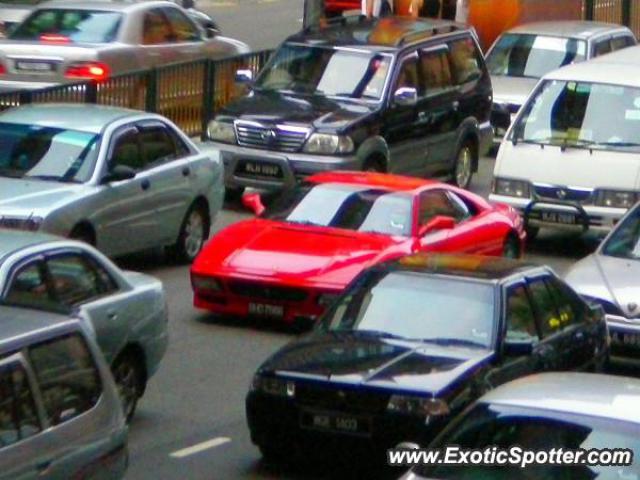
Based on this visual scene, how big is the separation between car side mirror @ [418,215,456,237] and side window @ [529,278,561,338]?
153 inches

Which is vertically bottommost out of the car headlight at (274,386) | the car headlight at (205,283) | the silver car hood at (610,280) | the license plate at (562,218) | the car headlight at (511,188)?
the license plate at (562,218)

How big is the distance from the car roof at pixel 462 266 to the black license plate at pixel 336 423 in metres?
1.82

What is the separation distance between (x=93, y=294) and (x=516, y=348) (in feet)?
9.67

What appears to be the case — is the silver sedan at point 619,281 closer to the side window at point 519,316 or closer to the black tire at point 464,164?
the side window at point 519,316

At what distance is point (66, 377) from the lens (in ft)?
30.7

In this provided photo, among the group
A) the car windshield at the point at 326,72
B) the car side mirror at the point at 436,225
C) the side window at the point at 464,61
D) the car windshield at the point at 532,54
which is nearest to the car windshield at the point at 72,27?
the car windshield at the point at 326,72

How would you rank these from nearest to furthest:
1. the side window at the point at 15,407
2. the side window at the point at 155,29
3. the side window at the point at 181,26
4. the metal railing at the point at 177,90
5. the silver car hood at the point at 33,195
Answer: the side window at the point at 15,407, the silver car hood at the point at 33,195, the metal railing at the point at 177,90, the side window at the point at 155,29, the side window at the point at 181,26

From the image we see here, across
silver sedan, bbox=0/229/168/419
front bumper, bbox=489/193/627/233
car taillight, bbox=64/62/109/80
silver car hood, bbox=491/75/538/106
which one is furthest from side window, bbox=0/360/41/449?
silver car hood, bbox=491/75/538/106

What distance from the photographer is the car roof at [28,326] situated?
902cm

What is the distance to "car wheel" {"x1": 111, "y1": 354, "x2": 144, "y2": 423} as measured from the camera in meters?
13.1

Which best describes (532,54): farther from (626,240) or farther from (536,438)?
(536,438)

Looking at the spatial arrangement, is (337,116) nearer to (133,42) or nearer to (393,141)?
(393,141)

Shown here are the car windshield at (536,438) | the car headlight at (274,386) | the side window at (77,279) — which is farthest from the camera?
the side window at (77,279)

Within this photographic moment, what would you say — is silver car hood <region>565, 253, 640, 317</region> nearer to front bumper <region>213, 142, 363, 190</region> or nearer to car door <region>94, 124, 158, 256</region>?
car door <region>94, 124, 158, 256</region>
